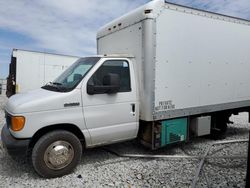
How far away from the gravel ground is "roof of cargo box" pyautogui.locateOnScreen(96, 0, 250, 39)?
309 centimetres

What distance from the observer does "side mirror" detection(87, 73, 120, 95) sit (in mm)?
4207

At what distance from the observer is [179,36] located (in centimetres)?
500

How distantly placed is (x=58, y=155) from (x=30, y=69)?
8.42 metres

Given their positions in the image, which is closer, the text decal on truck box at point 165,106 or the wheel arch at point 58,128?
the wheel arch at point 58,128

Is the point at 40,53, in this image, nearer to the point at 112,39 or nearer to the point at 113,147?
the point at 112,39

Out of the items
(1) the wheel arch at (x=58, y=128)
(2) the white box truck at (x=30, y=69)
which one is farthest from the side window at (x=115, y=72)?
(2) the white box truck at (x=30, y=69)

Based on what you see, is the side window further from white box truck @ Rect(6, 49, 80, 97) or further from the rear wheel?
white box truck @ Rect(6, 49, 80, 97)

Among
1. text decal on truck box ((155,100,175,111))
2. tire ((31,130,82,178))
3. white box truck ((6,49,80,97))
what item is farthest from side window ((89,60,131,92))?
white box truck ((6,49,80,97))

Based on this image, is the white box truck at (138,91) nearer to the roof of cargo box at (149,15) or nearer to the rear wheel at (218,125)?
the roof of cargo box at (149,15)

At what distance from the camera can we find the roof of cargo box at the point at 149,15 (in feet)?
15.0

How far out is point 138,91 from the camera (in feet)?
16.0

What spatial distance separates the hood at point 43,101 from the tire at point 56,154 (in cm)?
52

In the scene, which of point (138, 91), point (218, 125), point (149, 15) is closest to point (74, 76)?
point (138, 91)

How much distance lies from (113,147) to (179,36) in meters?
3.20
